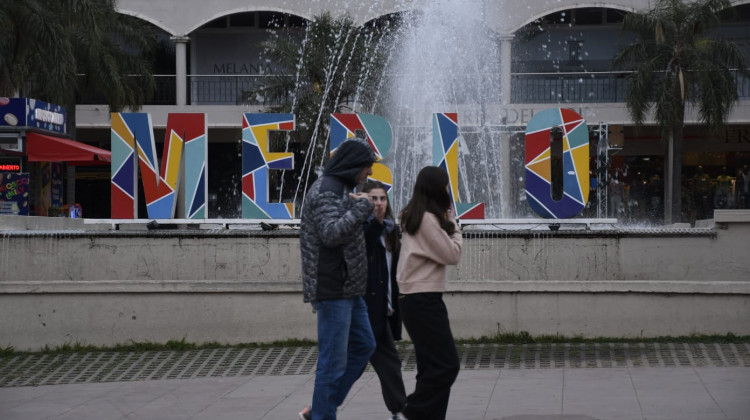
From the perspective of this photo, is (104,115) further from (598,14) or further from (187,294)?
(187,294)

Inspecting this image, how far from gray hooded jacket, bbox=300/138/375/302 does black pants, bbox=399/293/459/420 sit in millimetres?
369

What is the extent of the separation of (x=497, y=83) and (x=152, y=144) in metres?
21.5

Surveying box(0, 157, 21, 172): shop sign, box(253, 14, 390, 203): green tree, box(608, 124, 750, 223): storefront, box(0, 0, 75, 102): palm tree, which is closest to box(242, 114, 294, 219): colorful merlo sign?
box(0, 157, 21, 172): shop sign

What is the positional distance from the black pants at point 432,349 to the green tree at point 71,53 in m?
18.2

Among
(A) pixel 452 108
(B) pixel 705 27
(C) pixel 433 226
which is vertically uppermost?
(B) pixel 705 27

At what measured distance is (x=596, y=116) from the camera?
32688mm

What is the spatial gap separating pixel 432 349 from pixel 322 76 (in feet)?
79.3

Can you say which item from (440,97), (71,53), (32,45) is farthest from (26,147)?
(440,97)

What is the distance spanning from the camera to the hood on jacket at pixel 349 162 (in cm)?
598

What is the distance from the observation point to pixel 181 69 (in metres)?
34.1

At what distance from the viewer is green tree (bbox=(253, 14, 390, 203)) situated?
95.7 ft

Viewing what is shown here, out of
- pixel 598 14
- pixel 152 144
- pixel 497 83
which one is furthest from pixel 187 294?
pixel 598 14

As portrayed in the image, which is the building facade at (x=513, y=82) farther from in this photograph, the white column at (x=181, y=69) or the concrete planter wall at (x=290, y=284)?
the concrete planter wall at (x=290, y=284)

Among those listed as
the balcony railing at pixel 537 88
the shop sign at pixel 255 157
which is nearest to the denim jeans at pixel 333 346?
the shop sign at pixel 255 157
